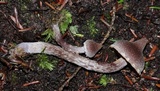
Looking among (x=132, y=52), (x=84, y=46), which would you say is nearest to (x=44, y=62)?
(x=84, y=46)

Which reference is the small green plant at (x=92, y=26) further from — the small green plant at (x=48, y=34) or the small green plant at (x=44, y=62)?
the small green plant at (x=44, y=62)

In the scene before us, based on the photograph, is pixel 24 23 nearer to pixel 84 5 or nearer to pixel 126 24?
pixel 84 5

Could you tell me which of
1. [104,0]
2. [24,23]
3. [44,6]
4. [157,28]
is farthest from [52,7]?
[157,28]

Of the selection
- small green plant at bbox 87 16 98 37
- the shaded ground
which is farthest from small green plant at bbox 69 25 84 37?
small green plant at bbox 87 16 98 37

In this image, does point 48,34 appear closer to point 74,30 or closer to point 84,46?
point 74,30

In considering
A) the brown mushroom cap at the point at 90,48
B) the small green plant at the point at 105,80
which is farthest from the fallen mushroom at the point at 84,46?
the small green plant at the point at 105,80

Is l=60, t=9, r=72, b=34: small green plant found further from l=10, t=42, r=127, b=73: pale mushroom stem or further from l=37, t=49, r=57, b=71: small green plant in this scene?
l=37, t=49, r=57, b=71: small green plant
